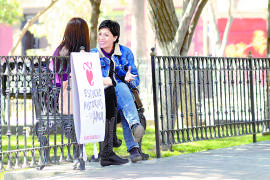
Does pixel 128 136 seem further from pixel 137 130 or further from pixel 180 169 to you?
pixel 180 169

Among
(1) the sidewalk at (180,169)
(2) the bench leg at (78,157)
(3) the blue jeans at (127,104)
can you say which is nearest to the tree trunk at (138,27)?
(1) the sidewalk at (180,169)

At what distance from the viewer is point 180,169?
7.40m

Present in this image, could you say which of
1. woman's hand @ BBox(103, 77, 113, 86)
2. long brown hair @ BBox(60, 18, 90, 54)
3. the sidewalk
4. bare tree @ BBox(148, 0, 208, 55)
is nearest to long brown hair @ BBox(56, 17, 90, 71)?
long brown hair @ BBox(60, 18, 90, 54)

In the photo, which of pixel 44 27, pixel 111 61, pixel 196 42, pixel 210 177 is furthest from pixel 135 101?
pixel 196 42

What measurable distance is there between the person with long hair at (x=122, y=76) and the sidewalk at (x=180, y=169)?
42cm

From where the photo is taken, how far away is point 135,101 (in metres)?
8.12

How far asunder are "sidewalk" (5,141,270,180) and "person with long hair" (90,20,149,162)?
0.42m

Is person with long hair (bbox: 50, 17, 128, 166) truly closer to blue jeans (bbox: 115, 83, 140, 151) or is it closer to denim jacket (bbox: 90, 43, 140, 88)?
blue jeans (bbox: 115, 83, 140, 151)

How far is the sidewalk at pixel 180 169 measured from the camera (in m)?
6.84

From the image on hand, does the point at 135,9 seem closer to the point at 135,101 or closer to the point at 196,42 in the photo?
the point at 135,101

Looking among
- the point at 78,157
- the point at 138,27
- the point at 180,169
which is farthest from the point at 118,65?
the point at 138,27

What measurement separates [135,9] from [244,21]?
24.2 meters

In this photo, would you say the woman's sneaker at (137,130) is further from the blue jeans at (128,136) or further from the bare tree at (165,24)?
the bare tree at (165,24)

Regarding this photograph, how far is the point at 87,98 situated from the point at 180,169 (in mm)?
1473
